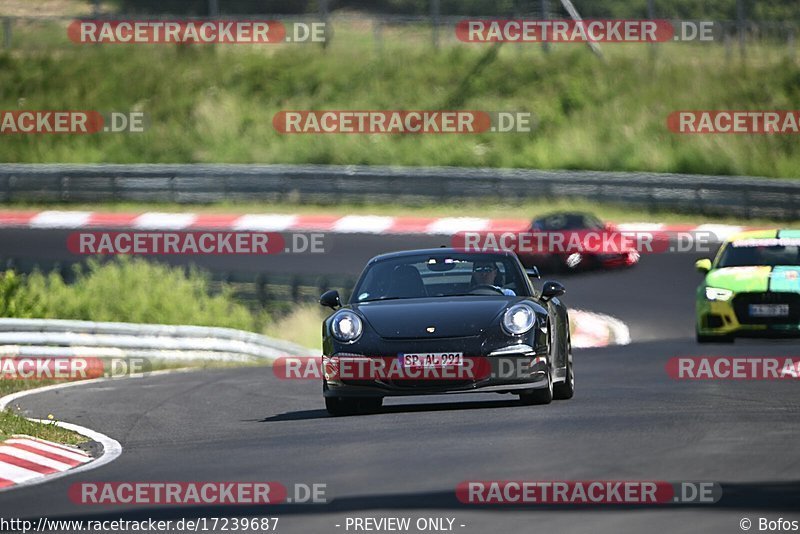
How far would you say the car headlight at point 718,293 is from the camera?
17922 millimetres

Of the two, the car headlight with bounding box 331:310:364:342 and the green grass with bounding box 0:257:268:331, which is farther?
the green grass with bounding box 0:257:268:331

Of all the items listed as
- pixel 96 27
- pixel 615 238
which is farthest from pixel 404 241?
pixel 96 27

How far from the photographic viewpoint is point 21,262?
2573 cm

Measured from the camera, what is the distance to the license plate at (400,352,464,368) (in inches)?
450

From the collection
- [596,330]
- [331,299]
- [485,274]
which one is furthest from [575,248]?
[331,299]

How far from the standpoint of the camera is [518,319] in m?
11.7

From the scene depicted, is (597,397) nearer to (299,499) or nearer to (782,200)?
(299,499)

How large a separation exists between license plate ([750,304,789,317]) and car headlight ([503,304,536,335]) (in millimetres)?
6666

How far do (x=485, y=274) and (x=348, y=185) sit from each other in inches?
903

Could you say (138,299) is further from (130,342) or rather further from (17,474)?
(17,474)

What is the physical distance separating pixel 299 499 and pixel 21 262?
59.6 feet
